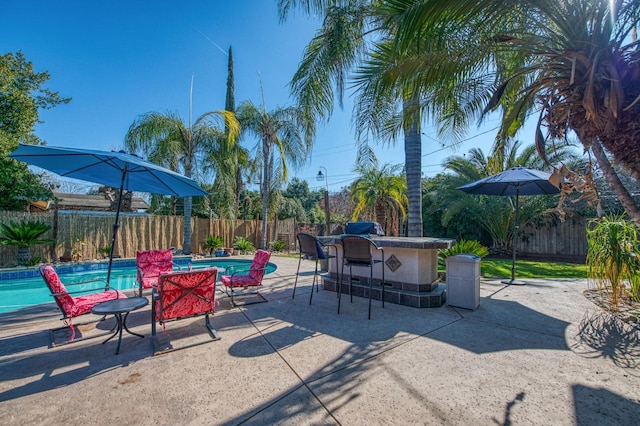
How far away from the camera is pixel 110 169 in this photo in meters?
5.36

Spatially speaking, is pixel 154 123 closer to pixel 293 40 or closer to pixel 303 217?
pixel 293 40

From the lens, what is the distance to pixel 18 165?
1180 centimetres

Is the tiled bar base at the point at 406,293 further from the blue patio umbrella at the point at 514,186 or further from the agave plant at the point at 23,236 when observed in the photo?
the agave plant at the point at 23,236

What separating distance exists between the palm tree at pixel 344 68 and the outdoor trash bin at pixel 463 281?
2103 mm

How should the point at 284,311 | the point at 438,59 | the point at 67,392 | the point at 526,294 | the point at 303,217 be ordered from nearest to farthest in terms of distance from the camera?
the point at 67,392 → the point at 438,59 → the point at 284,311 → the point at 526,294 → the point at 303,217

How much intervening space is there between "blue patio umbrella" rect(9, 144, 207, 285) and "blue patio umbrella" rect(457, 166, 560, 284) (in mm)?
6436

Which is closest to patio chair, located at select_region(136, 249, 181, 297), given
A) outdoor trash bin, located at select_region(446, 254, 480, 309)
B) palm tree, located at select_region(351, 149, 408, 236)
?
outdoor trash bin, located at select_region(446, 254, 480, 309)

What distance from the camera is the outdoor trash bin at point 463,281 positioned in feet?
15.2

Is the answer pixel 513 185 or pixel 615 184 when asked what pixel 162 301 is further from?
pixel 513 185

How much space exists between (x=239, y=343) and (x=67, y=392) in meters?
1.57

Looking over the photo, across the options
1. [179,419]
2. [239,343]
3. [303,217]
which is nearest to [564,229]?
[239,343]


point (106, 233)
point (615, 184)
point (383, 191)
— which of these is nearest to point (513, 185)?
point (615, 184)

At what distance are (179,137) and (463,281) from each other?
13208 millimetres

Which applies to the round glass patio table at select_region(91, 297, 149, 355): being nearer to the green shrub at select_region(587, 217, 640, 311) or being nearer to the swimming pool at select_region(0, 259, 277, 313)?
the swimming pool at select_region(0, 259, 277, 313)
